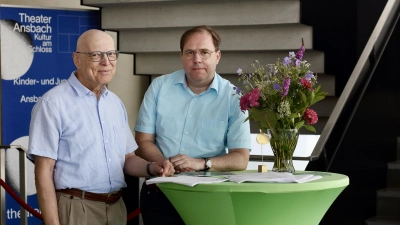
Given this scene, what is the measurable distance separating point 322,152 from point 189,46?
1527 millimetres

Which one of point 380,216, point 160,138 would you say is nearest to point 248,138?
point 160,138

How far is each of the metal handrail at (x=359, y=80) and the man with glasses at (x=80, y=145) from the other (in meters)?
1.63

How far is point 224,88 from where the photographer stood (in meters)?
3.58

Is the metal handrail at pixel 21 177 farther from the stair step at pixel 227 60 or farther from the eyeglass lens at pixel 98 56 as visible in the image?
the stair step at pixel 227 60

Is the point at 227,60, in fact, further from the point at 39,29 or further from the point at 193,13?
the point at 39,29

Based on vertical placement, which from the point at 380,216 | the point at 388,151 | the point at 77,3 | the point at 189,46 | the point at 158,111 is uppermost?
the point at 77,3

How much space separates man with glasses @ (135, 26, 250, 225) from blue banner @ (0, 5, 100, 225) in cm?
372

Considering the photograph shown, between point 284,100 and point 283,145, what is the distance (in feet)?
0.68

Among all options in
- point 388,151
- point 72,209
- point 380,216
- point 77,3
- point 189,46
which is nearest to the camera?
point 72,209

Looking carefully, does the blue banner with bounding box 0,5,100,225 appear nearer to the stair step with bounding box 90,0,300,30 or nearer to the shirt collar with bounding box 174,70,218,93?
the stair step with bounding box 90,0,300,30

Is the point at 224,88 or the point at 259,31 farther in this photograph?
the point at 259,31

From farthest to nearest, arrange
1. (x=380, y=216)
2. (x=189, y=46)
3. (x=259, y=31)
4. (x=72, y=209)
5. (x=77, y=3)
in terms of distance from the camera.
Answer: (x=77, y=3) → (x=259, y=31) → (x=380, y=216) → (x=189, y=46) → (x=72, y=209)

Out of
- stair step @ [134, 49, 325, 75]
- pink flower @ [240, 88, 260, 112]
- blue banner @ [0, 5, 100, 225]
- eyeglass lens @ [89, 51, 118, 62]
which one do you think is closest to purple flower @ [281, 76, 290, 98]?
pink flower @ [240, 88, 260, 112]

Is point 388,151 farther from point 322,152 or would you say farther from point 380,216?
point 322,152
